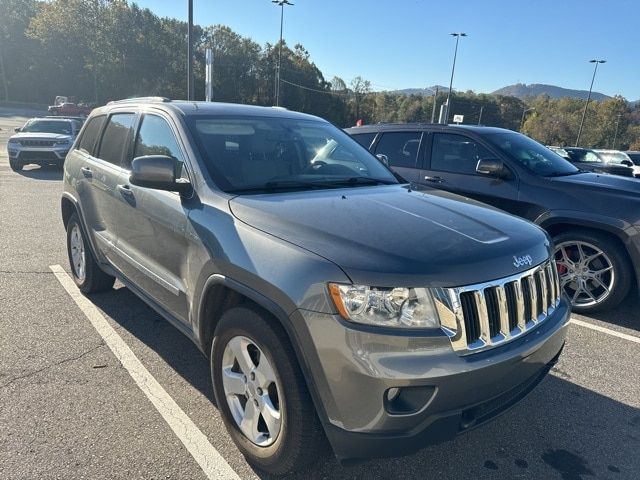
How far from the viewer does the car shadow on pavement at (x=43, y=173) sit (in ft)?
43.3

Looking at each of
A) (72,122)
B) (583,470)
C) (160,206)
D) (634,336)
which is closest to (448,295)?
(583,470)

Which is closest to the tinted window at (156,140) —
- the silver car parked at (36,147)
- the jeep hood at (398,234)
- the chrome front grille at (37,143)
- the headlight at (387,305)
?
the jeep hood at (398,234)

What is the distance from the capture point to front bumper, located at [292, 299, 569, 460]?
6.14 feet

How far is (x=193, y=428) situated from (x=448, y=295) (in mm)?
1718

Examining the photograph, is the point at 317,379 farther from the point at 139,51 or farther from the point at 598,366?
the point at 139,51

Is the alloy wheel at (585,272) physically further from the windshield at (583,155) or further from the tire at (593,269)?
the windshield at (583,155)

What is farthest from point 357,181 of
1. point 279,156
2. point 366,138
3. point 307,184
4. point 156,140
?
point 366,138

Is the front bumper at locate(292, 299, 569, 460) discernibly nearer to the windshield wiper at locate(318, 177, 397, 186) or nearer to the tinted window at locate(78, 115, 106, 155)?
the windshield wiper at locate(318, 177, 397, 186)

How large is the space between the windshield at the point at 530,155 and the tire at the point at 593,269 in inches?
33.9

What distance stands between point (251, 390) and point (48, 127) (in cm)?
1616

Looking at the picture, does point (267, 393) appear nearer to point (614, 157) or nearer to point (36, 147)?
point (36, 147)

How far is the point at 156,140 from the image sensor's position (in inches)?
132

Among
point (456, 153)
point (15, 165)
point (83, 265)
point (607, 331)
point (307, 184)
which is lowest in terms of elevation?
point (15, 165)

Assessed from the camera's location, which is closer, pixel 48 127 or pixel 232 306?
pixel 232 306
